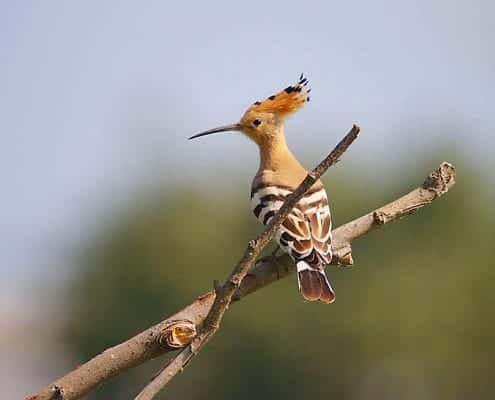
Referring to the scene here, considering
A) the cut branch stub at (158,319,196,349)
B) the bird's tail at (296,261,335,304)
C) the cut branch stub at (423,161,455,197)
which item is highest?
the cut branch stub at (423,161,455,197)

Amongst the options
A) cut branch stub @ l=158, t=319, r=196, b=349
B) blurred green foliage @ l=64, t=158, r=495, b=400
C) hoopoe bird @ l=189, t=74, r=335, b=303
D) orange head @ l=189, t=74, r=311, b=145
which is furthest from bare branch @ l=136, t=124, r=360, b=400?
blurred green foliage @ l=64, t=158, r=495, b=400

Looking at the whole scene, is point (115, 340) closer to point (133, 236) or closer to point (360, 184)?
point (133, 236)

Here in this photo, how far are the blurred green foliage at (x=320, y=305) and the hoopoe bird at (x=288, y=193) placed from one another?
11.2m

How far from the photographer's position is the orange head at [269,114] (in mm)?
4137

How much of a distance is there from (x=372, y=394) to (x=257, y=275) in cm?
1399

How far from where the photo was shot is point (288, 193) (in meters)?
3.77

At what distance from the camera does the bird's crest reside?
161 inches

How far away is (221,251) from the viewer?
18469 millimetres

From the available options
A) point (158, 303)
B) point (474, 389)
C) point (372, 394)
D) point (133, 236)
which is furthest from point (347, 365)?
point (133, 236)

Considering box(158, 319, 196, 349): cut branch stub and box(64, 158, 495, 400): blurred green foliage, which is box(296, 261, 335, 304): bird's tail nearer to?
box(158, 319, 196, 349): cut branch stub

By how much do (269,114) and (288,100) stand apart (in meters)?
0.18

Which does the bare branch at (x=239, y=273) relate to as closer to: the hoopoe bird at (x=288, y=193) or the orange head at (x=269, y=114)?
the hoopoe bird at (x=288, y=193)

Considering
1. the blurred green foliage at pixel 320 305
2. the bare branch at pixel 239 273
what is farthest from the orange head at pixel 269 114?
the blurred green foliage at pixel 320 305

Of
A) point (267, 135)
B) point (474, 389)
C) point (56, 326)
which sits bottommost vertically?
point (474, 389)
